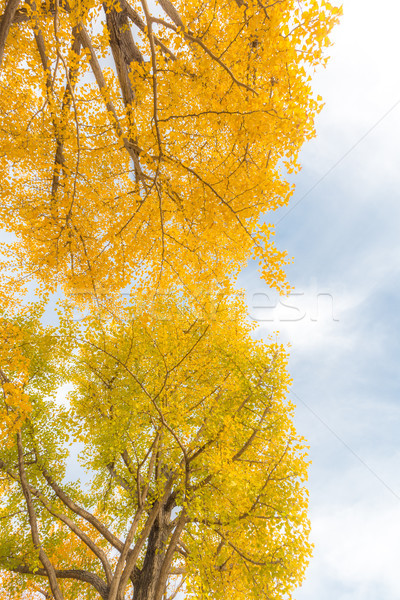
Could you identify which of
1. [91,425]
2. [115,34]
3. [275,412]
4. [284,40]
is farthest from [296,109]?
[91,425]

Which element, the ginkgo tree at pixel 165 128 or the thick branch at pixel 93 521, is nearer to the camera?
the ginkgo tree at pixel 165 128

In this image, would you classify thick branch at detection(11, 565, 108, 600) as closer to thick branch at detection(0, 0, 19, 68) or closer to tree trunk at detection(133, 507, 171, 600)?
tree trunk at detection(133, 507, 171, 600)

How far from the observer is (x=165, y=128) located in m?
4.89

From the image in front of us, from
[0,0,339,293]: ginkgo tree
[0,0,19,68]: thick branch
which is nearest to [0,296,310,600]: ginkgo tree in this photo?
[0,0,339,293]: ginkgo tree

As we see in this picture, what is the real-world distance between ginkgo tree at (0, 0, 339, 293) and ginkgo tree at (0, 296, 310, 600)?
1.27m

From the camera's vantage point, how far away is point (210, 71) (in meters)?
4.06

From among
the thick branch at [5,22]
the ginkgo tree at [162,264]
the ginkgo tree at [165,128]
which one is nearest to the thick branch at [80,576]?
the ginkgo tree at [162,264]

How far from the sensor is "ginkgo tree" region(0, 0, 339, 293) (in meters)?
3.29

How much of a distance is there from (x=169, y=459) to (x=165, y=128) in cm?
607

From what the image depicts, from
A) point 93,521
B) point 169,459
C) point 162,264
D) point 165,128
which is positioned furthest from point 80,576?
point 165,128

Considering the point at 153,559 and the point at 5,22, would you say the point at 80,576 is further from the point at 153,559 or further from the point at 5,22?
the point at 5,22

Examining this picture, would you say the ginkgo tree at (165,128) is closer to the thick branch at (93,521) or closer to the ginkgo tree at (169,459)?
the ginkgo tree at (169,459)

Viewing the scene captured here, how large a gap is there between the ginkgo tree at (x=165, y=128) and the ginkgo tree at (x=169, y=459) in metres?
1.27

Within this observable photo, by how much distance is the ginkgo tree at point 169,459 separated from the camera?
5383mm
